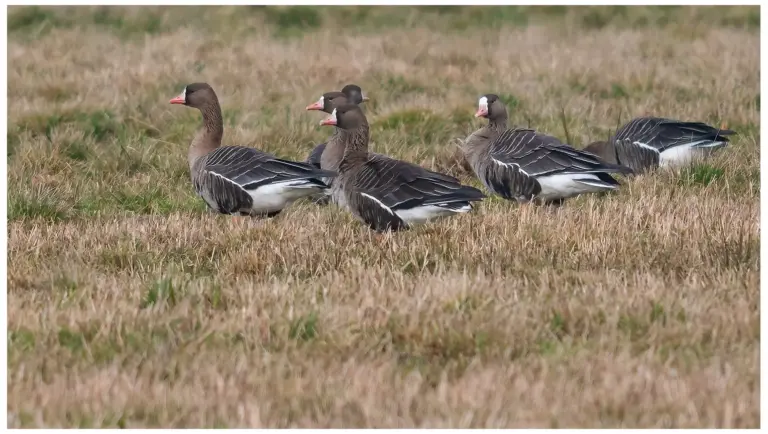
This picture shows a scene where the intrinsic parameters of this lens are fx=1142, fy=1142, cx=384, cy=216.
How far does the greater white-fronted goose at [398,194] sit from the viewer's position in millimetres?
7812

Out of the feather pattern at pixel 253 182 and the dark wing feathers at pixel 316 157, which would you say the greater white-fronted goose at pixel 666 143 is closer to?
the dark wing feathers at pixel 316 157

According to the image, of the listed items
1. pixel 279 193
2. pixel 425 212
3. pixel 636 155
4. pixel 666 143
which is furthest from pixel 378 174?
pixel 666 143

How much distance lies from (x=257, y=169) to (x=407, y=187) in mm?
1270

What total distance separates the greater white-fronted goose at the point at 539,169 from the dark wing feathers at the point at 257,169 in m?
1.55

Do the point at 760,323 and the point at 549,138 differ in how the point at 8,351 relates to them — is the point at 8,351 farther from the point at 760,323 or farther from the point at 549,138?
the point at 549,138

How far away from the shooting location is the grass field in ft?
15.2

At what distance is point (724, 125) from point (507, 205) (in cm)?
441

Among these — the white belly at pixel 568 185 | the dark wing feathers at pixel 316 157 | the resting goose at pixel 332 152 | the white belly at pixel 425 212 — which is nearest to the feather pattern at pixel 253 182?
the resting goose at pixel 332 152

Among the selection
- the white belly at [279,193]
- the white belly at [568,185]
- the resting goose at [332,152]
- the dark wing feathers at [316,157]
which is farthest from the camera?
the dark wing feathers at [316,157]

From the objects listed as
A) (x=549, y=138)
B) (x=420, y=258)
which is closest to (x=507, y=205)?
(x=549, y=138)

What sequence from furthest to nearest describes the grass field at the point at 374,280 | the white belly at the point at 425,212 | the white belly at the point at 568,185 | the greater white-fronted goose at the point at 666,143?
the greater white-fronted goose at the point at 666,143, the white belly at the point at 568,185, the white belly at the point at 425,212, the grass field at the point at 374,280

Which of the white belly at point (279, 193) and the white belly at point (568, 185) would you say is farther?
the white belly at point (568, 185)

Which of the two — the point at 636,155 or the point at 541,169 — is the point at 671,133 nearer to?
the point at 636,155

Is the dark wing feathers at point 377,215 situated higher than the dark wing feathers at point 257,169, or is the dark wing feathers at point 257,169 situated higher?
the dark wing feathers at point 257,169
